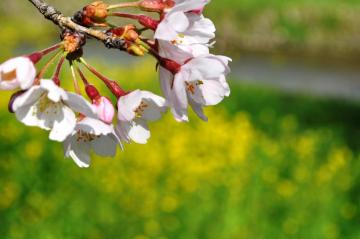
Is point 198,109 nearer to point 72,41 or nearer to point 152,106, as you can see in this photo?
point 152,106

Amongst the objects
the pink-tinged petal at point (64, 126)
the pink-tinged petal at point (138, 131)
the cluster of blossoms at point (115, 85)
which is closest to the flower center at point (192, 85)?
the cluster of blossoms at point (115, 85)

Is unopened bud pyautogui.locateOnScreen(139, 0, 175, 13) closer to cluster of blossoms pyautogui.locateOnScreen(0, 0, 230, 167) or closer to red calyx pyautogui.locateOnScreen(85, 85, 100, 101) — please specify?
cluster of blossoms pyautogui.locateOnScreen(0, 0, 230, 167)

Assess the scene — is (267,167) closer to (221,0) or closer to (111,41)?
(111,41)

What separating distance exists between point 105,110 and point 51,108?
0.09 meters

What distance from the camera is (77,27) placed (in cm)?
120

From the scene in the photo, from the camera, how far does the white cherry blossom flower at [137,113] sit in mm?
1291

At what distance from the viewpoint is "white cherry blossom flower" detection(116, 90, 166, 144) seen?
129 centimetres

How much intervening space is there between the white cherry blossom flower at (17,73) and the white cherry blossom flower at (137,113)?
0.19 metres

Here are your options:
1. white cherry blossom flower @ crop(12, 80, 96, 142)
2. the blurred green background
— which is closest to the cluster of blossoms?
white cherry blossom flower @ crop(12, 80, 96, 142)

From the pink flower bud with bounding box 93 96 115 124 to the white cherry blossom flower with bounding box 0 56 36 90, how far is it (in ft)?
0.44

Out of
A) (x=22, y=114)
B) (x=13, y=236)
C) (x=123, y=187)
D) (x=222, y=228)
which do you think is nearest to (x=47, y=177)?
(x=123, y=187)

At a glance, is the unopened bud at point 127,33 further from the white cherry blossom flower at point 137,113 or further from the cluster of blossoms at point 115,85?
the white cherry blossom flower at point 137,113

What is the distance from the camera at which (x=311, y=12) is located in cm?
2077

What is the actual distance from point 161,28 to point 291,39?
2012cm
